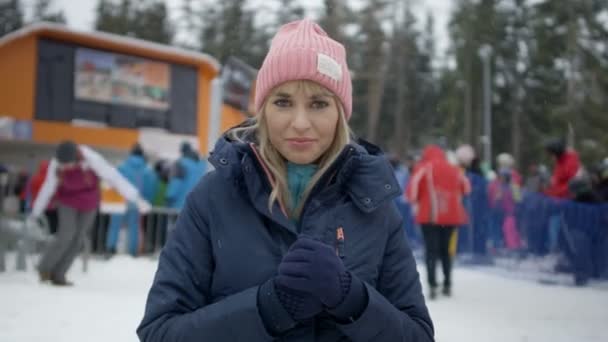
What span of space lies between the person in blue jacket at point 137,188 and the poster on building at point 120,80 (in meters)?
8.79

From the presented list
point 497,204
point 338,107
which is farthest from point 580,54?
point 338,107

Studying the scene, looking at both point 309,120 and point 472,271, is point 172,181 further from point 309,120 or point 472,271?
point 309,120

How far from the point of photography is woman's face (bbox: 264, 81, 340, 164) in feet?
5.27

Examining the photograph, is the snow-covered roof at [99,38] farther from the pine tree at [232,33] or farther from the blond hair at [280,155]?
the pine tree at [232,33]

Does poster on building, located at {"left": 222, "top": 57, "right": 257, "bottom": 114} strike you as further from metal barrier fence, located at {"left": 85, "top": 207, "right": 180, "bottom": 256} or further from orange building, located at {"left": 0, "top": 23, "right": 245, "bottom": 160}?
orange building, located at {"left": 0, "top": 23, "right": 245, "bottom": 160}

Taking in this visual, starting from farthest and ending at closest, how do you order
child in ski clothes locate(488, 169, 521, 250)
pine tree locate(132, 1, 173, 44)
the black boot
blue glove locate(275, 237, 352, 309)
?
pine tree locate(132, 1, 173, 44) < the black boot < child in ski clothes locate(488, 169, 521, 250) < blue glove locate(275, 237, 352, 309)

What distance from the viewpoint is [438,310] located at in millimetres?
6473

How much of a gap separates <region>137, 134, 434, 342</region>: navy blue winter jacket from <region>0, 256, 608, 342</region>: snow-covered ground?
139 inches

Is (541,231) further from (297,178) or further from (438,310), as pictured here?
(297,178)

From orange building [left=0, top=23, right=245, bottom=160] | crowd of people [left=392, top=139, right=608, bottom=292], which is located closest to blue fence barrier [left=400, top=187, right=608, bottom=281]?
crowd of people [left=392, top=139, right=608, bottom=292]

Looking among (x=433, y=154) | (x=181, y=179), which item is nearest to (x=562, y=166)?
(x=433, y=154)

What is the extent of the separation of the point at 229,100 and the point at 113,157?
43.9 ft

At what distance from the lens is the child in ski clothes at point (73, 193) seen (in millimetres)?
7668

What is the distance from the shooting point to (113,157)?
67.7 ft
